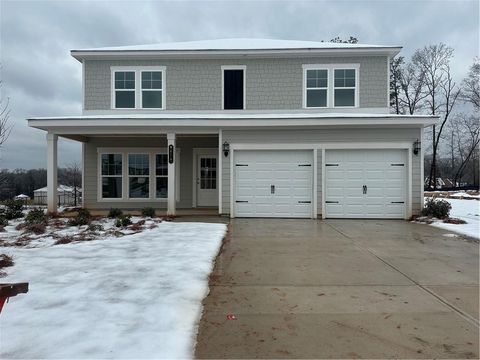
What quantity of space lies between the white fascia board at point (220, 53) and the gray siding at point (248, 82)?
204 mm

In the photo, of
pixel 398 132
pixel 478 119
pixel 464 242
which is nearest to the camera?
pixel 464 242

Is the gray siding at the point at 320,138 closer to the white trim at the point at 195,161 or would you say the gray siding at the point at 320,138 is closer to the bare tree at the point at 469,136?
the white trim at the point at 195,161

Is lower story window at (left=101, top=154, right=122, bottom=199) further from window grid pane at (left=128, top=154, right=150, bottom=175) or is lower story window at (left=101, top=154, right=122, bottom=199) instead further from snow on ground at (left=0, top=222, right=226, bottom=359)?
snow on ground at (left=0, top=222, right=226, bottom=359)

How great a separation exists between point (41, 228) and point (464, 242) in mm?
9915

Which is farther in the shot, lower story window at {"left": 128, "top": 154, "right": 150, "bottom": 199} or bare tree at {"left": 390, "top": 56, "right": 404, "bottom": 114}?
bare tree at {"left": 390, "top": 56, "right": 404, "bottom": 114}

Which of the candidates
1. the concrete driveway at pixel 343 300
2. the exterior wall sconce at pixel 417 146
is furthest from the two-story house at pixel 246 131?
the concrete driveway at pixel 343 300

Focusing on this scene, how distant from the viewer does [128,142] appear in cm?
1541

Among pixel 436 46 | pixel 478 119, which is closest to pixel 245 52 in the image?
pixel 436 46

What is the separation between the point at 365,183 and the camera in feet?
41.5

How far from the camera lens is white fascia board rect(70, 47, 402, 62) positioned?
14359mm

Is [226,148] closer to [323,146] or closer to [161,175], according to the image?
[323,146]

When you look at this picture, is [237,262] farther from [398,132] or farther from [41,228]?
[398,132]

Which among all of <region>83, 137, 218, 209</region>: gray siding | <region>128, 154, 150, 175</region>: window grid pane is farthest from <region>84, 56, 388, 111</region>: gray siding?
<region>128, 154, 150, 175</region>: window grid pane

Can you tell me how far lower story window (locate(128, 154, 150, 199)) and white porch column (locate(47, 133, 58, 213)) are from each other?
3.07 metres
